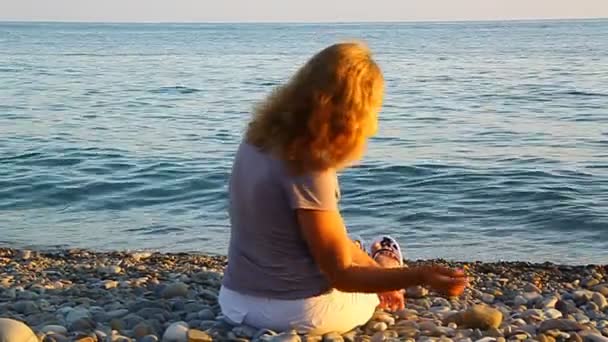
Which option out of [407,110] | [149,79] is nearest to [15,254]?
[407,110]

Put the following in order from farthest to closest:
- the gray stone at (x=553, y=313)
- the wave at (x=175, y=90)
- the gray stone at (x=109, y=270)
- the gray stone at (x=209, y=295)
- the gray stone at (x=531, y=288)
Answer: the wave at (x=175, y=90) < the gray stone at (x=109, y=270) < the gray stone at (x=531, y=288) < the gray stone at (x=209, y=295) < the gray stone at (x=553, y=313)

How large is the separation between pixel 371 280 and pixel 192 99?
2139 centimetres

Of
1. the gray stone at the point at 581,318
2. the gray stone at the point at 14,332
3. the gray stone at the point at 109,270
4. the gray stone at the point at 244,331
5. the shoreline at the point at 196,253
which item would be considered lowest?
the shoreline at the point at 196,253

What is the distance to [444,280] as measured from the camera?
4.50 metres

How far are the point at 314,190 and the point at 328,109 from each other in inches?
14.4

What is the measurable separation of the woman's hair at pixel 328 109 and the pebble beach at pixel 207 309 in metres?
0.89

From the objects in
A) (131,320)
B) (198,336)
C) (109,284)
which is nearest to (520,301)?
(198,336)

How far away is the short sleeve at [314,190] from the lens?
176 inches

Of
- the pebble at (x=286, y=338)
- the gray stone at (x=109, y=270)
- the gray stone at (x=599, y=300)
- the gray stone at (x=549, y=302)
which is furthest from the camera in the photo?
the gray stone at (x=109, y=270)

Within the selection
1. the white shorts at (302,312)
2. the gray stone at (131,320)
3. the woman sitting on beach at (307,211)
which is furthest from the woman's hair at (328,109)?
the gray stone at (131,320)

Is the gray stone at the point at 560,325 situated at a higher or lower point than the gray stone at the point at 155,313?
lower

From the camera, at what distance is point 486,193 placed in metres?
12.1

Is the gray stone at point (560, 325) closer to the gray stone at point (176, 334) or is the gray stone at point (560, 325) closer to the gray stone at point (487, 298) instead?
the gray stone at point (487, 298)

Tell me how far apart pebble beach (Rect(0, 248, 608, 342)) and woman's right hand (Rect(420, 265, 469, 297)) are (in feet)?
1.64
